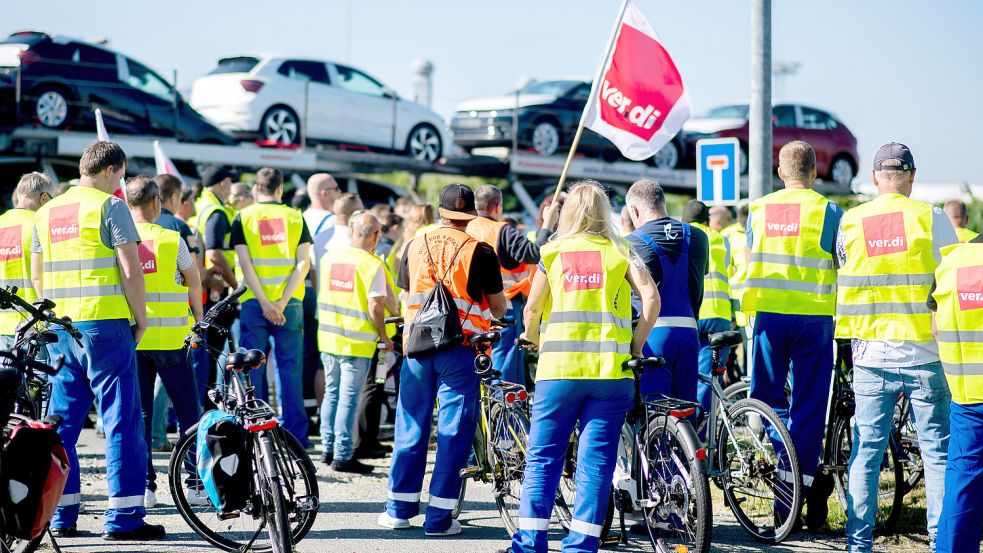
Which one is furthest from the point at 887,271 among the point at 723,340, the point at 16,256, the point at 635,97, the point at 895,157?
the point at 16,256

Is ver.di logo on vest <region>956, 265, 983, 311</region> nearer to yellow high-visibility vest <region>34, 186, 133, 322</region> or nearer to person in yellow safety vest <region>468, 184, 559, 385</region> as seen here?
person in yellow safety vest <region>468, 184, 559, 385</region>

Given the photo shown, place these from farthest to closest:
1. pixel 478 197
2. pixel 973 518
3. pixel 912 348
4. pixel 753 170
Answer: pixel 753 170 < pixel 478 197 < pixel 912 348 < pixel 973 518

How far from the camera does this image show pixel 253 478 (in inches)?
218

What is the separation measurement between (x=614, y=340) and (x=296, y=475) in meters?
Answer: 1.80

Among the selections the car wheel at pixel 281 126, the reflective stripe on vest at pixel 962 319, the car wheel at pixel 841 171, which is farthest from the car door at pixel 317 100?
the reflective stripe on vest at pixel 962 319

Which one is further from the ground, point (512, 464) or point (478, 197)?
point (478, 197)

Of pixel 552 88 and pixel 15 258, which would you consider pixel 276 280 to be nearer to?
pixel 15 258

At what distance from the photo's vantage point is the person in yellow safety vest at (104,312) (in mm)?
6059

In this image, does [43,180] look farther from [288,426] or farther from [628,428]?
[628,428]

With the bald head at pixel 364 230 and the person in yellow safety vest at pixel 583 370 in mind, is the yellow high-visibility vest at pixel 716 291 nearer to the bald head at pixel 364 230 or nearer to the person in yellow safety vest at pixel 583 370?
the bald head at pixel 364 230

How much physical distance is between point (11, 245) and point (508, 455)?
3.50m

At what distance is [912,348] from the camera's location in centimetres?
566

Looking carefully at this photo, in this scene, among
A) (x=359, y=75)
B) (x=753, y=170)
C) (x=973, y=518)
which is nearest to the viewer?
(x=973, y=518)

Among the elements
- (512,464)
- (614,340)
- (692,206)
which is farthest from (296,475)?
(692,206)
